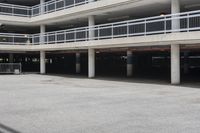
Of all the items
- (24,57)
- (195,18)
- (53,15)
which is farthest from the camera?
(24,57)

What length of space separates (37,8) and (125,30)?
15795 millimetres

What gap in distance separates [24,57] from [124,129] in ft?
158

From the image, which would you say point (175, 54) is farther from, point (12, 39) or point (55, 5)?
point (12, 39)

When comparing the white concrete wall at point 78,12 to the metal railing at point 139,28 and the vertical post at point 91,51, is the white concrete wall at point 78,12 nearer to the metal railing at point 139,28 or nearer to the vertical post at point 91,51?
the vertical post at point 91,51

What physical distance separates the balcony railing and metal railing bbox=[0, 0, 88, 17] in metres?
2.61

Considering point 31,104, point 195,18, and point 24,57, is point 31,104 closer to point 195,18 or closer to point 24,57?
A: point 195,18

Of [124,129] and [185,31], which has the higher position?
[185,31]

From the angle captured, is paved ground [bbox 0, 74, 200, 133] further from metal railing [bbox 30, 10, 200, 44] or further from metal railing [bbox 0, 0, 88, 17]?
metal railing [bbox 0, 0, 88, 17]

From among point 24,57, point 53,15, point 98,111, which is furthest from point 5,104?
point 24,57

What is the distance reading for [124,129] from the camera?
960 cm

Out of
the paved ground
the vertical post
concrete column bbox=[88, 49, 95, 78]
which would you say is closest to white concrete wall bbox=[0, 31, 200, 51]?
the vertical post

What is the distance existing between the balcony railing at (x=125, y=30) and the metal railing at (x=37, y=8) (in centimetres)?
261

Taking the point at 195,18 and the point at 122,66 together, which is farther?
the point at 122,66

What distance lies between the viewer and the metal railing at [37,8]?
114 feet
